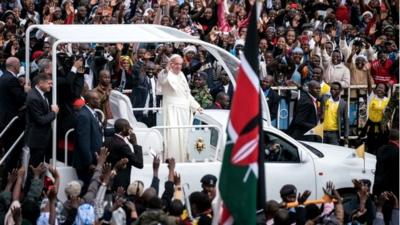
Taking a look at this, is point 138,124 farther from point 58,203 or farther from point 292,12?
point 292,12

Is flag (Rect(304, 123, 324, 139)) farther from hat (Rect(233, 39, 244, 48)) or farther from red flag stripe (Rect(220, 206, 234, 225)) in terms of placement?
red flag stripe (Rect(220, 206, 234, 225))

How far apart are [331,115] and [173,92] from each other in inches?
143

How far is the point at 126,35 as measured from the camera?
60.5 feet

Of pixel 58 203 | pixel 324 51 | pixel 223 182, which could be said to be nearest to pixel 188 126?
pixel 58 203

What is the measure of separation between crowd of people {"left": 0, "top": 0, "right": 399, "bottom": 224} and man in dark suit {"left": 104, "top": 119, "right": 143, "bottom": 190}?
0.05 feet

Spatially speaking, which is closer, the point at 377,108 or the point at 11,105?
the point at 11,105

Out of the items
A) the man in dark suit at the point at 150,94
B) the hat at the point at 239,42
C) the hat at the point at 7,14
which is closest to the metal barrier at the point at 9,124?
the man in dark suit at the point at 150,94

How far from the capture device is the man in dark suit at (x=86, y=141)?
57.5ft

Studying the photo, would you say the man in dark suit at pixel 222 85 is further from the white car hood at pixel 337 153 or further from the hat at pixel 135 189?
the hat at pixel 135 189

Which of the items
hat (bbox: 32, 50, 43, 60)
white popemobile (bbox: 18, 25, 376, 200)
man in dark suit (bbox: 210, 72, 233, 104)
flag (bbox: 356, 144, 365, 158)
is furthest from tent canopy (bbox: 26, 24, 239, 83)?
hat (bbox: 32, 50, 43, 60)

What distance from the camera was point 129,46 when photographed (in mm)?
24609

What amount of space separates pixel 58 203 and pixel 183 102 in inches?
152

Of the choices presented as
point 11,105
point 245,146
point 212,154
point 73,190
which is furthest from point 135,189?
point 245,146

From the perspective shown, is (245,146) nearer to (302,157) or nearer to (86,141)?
(86,141)
